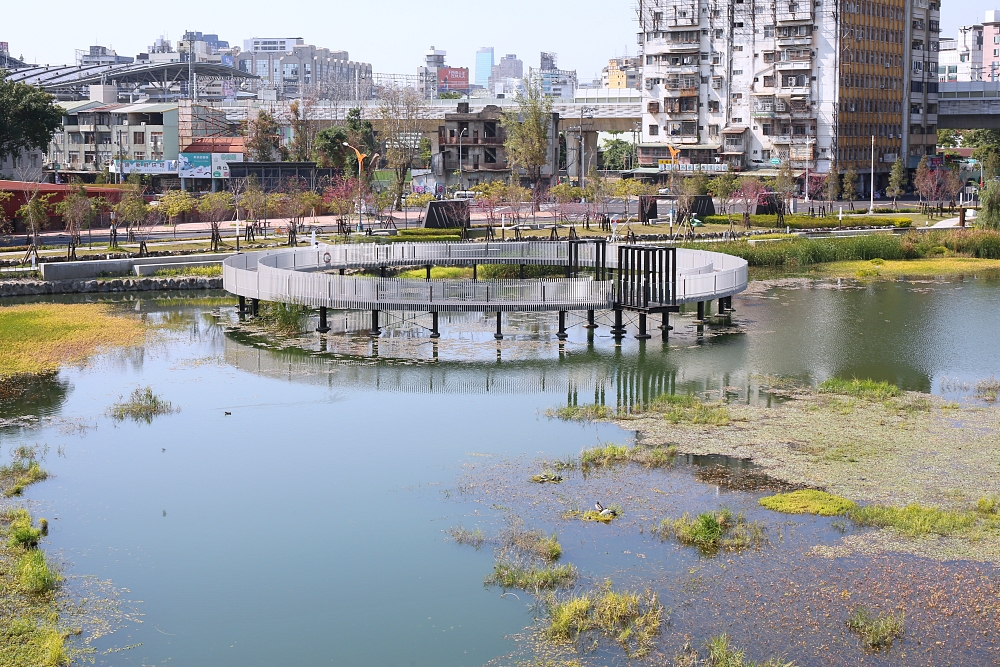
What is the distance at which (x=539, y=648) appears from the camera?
59.4 ft

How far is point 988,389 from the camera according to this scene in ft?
109

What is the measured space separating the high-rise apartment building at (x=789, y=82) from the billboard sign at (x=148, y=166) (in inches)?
2021

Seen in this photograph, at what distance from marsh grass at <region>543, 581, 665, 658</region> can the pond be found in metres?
0.35

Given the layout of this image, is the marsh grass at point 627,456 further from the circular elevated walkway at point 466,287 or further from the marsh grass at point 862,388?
the circular elevated walkway at point 466,287

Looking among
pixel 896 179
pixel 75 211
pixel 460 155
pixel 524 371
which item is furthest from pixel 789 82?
pixel 524 371

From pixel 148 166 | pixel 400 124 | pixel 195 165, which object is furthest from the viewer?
pixel 400 124

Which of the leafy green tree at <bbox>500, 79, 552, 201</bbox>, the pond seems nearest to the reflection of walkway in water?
the pond

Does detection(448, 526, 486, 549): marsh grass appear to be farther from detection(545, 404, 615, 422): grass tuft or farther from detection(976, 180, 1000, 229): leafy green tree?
detection(976, 180, 1000, 229): leafy green tree

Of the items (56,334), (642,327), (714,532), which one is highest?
(642,327)

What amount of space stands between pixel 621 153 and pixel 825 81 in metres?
54.8

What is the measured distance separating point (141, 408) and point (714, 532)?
16910mm

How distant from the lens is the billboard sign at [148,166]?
121375 millimetres

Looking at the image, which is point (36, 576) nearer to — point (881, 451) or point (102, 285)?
point (881, 451)

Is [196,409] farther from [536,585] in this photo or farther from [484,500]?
[536,585]
